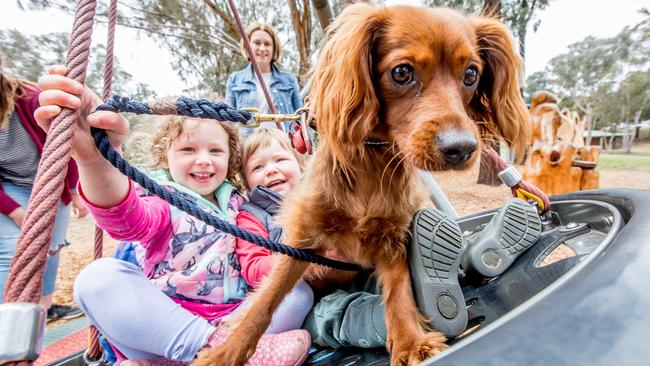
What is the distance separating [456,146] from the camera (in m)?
0.88

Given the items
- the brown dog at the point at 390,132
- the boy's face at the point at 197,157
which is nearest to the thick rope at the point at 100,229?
the boy's face at the point at 197,157

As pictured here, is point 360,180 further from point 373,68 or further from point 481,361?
point 481,361

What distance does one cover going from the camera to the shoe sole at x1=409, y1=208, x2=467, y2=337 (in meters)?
1.01

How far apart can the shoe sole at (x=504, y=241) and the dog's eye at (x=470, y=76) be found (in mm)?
483

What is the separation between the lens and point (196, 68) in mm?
14141

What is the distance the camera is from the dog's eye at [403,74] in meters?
1.03

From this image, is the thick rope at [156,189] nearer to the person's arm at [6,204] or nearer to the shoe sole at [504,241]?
the shoe sole at [504,241]

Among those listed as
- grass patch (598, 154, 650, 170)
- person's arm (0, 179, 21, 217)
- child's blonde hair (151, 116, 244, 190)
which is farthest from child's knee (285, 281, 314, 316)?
grass patch (598, 154, 650, 170)

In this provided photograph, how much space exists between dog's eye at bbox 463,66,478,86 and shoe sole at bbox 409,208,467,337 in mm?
417

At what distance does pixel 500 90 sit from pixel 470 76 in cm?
21

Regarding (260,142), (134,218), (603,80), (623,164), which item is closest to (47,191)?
(134,218)

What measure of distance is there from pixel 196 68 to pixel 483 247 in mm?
14826

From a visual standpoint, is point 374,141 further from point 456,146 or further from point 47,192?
point 47,192

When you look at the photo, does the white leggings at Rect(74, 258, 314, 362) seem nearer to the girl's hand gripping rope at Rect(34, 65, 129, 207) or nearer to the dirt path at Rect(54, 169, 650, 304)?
the girl's hand gripping rope at Rect(34, 65, 129, 207)
